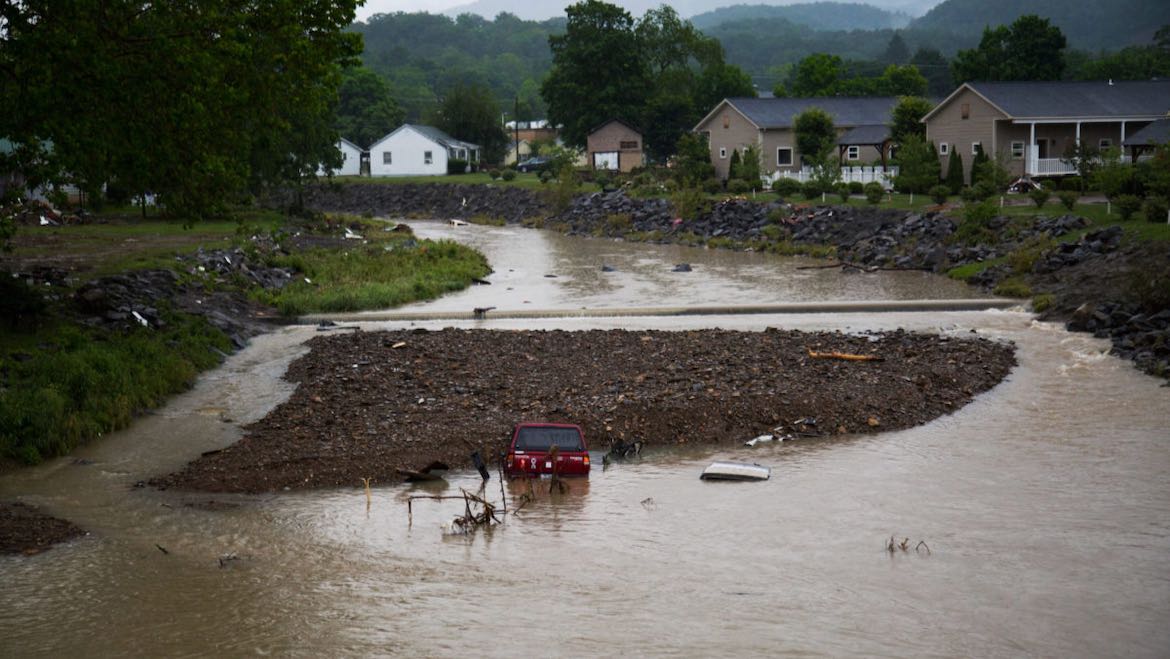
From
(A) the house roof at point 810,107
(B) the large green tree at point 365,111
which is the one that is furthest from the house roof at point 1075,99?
(B) the large green tree at point 365,111

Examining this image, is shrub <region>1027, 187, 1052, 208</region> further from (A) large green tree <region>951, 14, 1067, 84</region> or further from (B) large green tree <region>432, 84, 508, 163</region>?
(B) large green tree <region>432, 84, 508, 163</region>

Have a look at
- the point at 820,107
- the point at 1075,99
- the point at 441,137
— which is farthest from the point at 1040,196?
the point at 441,137

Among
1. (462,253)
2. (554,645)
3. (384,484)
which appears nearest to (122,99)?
(384,484)

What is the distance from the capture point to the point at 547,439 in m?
19.9

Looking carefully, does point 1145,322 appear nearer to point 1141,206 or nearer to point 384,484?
point 1141,206

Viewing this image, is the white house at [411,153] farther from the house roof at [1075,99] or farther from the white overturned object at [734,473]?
the white overturned object at [734,473]

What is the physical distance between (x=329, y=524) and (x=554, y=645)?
5.66 m

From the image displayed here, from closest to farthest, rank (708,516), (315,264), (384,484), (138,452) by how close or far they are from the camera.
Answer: (708,516) < (384,484) < (138,452) < (315,264)


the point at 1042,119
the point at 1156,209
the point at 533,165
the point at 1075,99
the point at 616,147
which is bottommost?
the point at 1156,209

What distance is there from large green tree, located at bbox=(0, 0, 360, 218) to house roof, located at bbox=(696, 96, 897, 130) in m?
53.8

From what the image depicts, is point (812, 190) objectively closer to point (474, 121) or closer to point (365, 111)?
point (474, 121)

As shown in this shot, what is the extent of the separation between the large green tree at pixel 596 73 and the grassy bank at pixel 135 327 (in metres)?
46.4

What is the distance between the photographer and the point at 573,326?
35.3 metres

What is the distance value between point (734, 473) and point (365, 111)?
112 m
